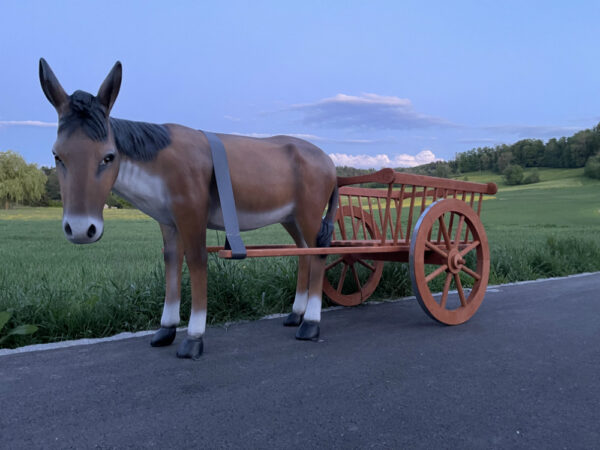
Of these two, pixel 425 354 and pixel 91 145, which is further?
pixel 425 354

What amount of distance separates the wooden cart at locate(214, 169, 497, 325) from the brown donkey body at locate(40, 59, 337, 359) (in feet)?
0.96

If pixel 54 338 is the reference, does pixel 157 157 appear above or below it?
above

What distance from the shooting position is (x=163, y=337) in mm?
3232

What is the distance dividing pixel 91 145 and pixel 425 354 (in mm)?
2336

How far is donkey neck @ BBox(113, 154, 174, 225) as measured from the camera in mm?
2791

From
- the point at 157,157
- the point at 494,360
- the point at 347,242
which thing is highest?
the point at 157,157

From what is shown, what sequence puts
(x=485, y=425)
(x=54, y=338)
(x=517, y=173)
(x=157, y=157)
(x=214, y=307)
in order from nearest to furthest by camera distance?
(x=485, y=425)
(x=157, y=157)
(x=54, y=338)
(x=214, y=307)
(x=517, y=173)

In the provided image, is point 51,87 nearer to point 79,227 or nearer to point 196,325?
point 79,227

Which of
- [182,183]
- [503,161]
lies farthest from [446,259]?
[503,161]

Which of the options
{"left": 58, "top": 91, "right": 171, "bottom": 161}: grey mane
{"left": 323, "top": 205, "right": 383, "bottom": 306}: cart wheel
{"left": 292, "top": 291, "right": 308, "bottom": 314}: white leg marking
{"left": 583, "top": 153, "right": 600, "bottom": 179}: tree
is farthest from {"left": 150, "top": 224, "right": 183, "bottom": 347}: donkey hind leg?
{"left": 583, "top": 153, "right": 600, "bottom": 179}: tree

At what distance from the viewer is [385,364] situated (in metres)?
2.89

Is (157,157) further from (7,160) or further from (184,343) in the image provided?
(7,160)

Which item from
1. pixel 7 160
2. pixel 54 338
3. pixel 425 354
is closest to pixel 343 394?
pixel 425 354

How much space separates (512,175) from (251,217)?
170ft
